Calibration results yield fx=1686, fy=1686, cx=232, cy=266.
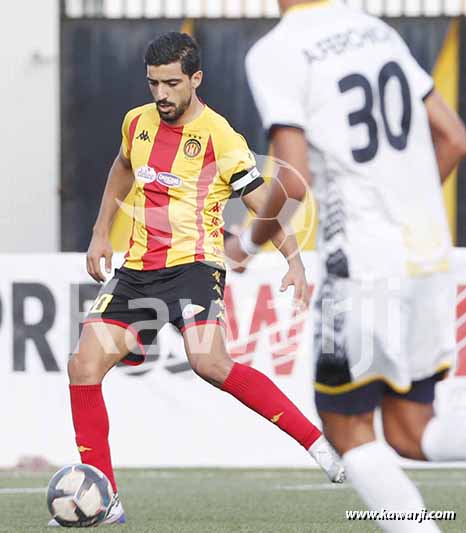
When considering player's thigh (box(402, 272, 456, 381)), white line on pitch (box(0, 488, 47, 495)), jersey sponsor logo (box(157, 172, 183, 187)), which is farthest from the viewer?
white line on pitch (box(0, 488, 47, 495))

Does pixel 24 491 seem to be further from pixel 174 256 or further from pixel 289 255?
pixel 289 255

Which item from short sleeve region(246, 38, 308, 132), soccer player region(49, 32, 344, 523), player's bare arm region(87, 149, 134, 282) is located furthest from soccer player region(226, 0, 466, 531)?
player's bare arm region(87, 149, 134, 282)

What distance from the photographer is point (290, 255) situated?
252 inches

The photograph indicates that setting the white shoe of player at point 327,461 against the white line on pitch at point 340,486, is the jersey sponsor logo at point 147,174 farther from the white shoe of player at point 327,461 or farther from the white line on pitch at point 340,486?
the white line on pitch at point 340,486

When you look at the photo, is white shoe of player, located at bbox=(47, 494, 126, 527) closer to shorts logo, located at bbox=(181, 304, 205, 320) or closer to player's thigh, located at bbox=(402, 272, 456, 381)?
shorts logo, located at bbox=(181, 304, 205, 320)

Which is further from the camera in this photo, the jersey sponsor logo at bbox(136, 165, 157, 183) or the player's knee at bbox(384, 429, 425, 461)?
the jersey sponsor logo at bbox(136, 165, 157, 183)

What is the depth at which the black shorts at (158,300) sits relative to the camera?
22.1ft

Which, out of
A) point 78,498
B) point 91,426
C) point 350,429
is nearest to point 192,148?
point 91,426

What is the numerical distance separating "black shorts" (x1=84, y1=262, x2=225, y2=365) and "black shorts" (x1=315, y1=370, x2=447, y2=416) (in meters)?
2.03

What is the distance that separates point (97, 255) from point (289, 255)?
93 cm

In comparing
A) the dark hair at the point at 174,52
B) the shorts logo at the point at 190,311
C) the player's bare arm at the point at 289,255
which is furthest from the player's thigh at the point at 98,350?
the dark hair at the point at 174,52

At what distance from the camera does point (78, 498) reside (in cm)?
642

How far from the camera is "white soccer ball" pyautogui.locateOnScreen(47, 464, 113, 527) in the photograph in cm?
643

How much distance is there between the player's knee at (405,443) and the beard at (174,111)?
237 centimetres
